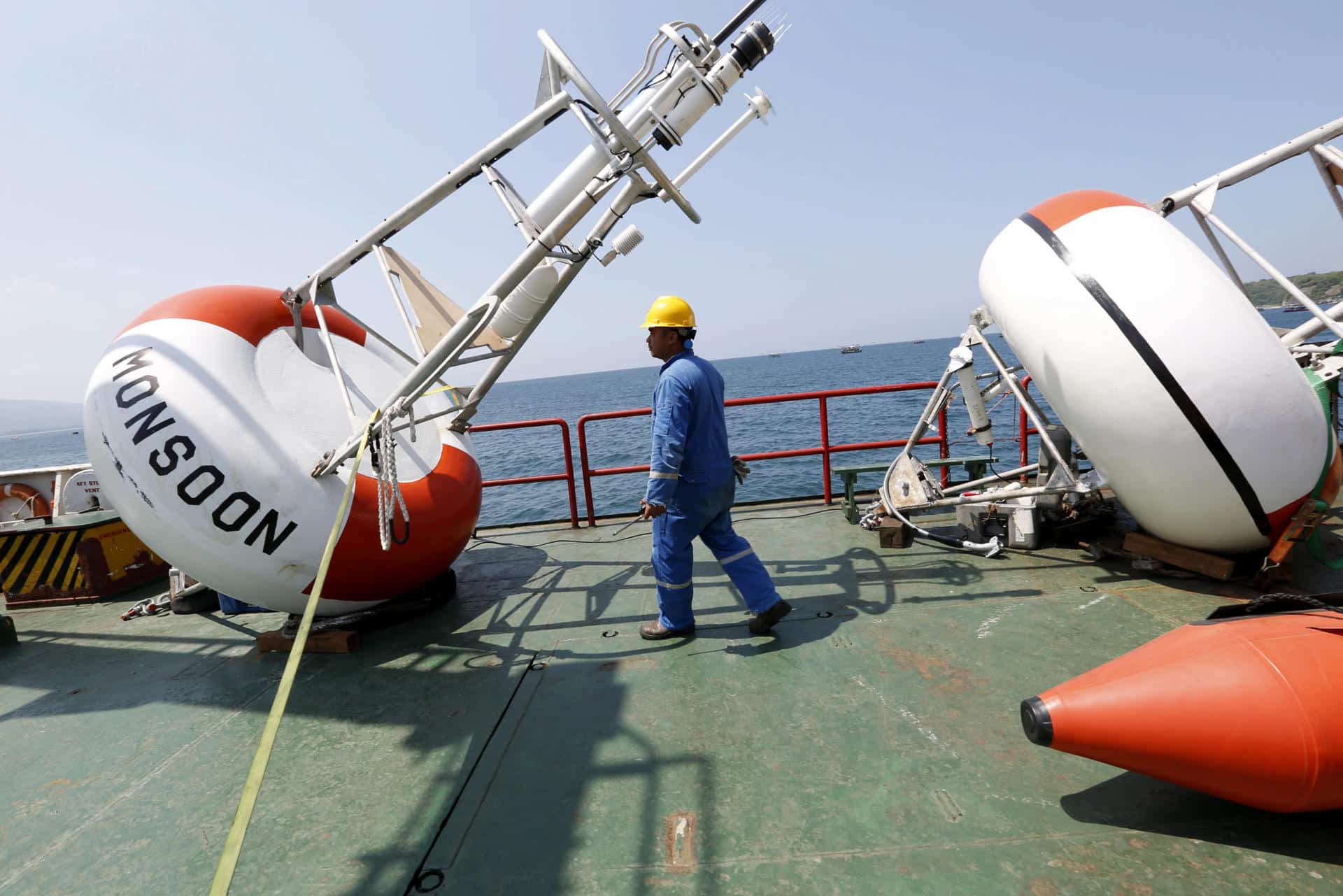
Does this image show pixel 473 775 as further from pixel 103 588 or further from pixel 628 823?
pixel 103 588

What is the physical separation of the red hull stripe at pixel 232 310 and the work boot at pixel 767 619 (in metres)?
3.37

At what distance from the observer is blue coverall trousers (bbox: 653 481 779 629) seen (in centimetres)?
353

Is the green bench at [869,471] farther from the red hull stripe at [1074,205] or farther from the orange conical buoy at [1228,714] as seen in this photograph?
the orange conical buoy at [1228,714]

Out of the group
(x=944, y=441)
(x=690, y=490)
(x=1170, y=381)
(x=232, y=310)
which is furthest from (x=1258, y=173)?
(x=232, y=310)

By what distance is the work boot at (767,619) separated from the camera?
11.5 ft

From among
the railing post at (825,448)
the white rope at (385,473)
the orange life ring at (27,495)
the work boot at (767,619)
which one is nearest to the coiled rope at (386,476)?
the white rope at (385,473)

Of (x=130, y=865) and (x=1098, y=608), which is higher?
(x=1098, y=608)

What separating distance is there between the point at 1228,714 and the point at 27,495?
10.2 m

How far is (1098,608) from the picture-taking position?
3.52 metres

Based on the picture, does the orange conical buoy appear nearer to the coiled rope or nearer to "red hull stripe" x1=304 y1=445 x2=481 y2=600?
the coiled rope

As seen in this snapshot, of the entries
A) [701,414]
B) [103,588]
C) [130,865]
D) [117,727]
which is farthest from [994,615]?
[103,588]

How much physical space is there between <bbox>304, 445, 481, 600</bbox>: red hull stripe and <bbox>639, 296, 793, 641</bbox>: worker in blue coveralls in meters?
1.39

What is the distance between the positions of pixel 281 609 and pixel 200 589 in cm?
163

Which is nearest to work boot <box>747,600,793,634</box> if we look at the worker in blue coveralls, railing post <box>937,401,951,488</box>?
the worker in blue coveralls
